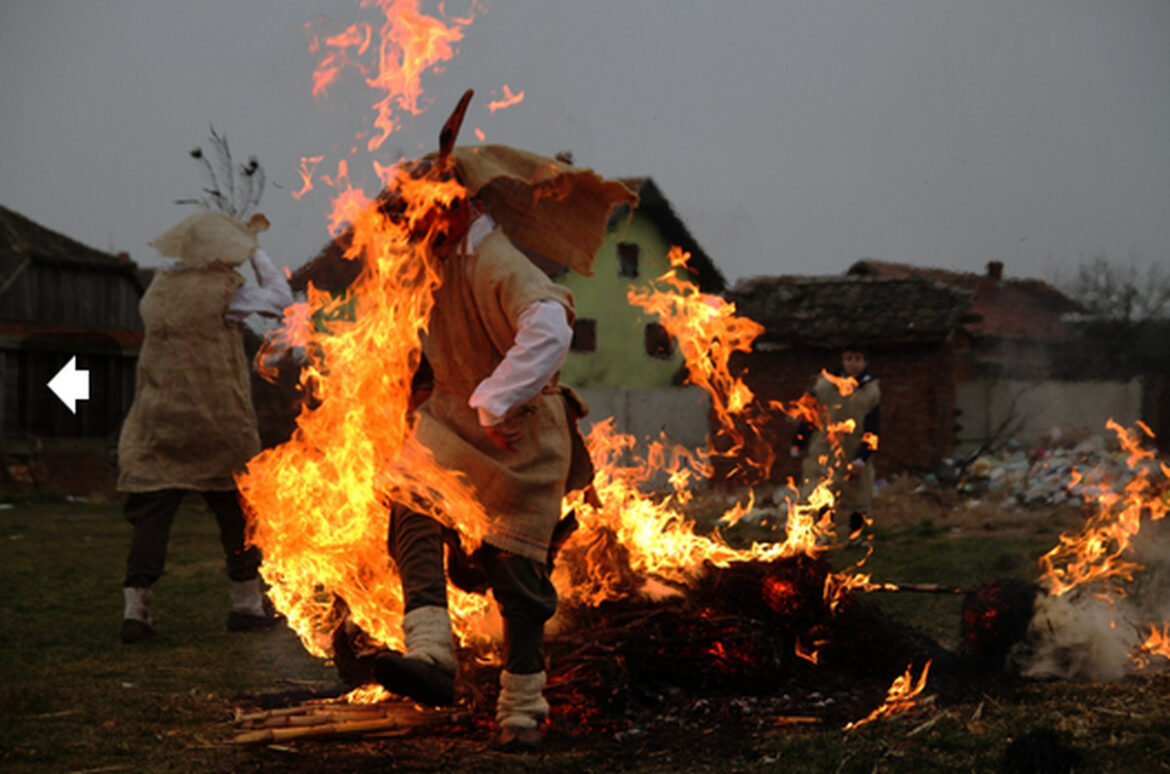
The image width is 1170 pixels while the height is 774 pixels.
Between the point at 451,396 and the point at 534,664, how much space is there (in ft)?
3.33

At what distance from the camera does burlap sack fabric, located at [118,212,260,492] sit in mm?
6469

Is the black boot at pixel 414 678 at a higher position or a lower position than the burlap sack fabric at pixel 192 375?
lower

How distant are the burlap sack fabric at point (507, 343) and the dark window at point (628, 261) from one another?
30.3 metres

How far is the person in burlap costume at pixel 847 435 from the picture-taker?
35.0 feet

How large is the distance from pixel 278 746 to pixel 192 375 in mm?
3201

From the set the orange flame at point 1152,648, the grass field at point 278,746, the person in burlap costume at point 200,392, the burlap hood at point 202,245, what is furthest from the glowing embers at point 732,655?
the burlap hood at point 202,245

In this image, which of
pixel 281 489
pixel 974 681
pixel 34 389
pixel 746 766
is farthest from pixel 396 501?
pixel 34 389

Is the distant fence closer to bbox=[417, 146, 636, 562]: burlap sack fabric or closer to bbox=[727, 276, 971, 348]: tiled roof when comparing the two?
bbox=[727, 276, 971, 348]: tiled roof

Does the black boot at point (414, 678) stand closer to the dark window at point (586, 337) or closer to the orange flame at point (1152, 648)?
the orange flame at point (1152, 648)

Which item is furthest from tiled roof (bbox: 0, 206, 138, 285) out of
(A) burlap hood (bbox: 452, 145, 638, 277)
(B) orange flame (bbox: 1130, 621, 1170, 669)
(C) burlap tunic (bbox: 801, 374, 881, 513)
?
(B) orange flame (bbox: 1130, 621, 1170, 669)

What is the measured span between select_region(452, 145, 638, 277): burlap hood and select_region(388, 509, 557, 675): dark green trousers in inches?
44.8

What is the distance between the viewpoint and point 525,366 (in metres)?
3.72

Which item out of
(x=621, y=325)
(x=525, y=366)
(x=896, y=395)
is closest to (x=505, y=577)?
(x=525, y=366)
